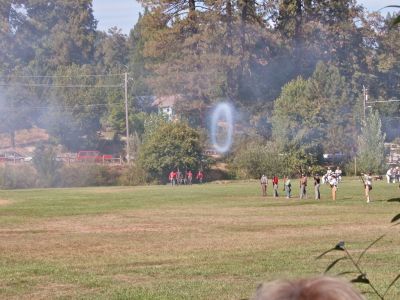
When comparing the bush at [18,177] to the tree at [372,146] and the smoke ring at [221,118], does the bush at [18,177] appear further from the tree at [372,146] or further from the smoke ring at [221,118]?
the tree at [372,146]

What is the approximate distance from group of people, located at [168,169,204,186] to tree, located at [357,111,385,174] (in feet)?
43.7

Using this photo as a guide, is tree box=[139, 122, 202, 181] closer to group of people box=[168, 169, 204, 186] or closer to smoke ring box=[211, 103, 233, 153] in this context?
group of people box=[168, 169, 204, 186]

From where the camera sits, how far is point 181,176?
269ft

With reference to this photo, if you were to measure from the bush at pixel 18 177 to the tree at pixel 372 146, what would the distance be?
27.5m

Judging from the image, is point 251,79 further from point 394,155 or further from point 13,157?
point 394,155

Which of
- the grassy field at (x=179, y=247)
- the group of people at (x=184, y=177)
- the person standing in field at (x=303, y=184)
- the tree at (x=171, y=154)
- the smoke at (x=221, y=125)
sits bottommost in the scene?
the grassy field at (x=179, y=247)

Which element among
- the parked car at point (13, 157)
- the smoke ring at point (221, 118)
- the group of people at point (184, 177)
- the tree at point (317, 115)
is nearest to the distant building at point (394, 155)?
the group of people at point (184, 177)

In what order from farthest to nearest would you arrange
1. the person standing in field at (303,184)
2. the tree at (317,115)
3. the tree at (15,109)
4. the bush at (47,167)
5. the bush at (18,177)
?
the tree at (15,109) → the tree at (317,115) → the bush at (47,167) → the bush at (18,177) → the person standing in field at (303,184)

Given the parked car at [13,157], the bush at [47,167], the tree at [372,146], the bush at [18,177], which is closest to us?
the bush at [18,177]

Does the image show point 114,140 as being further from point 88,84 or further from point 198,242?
point 198,242

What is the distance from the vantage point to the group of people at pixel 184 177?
80.8m

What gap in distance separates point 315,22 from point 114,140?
27.8m

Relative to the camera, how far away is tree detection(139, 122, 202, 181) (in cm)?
8175

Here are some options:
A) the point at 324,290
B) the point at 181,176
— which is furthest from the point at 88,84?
the point at 324,290
